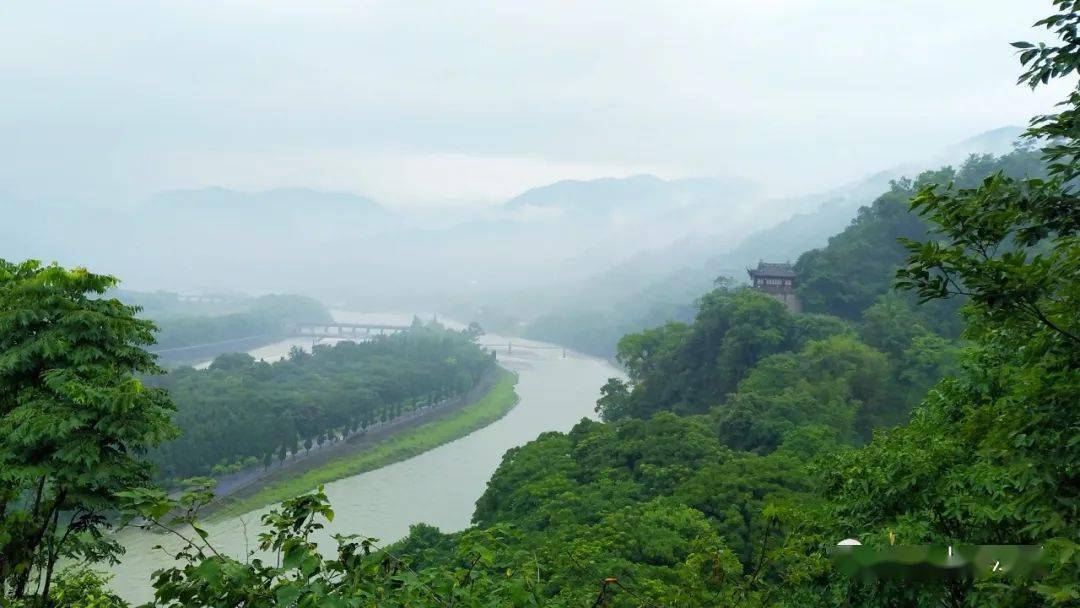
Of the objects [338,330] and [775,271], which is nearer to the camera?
[775,271]

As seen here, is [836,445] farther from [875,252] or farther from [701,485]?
[875,252]

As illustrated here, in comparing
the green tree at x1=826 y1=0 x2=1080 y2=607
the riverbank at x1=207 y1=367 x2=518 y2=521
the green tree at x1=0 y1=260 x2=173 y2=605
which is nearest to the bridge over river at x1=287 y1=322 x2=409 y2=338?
the riverbank at x1=207 y1=367 x2=518 y2=521

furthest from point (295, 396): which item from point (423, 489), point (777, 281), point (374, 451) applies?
point (777, 281)

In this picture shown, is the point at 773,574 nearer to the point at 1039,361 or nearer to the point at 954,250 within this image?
the point at 1039,361

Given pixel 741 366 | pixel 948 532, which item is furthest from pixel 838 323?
pixel 948 532

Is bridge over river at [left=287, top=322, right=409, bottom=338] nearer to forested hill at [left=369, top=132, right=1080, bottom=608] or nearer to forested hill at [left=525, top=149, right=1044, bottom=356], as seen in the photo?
forested hill at [left=525, top=149, right=1044, bottom=356]
